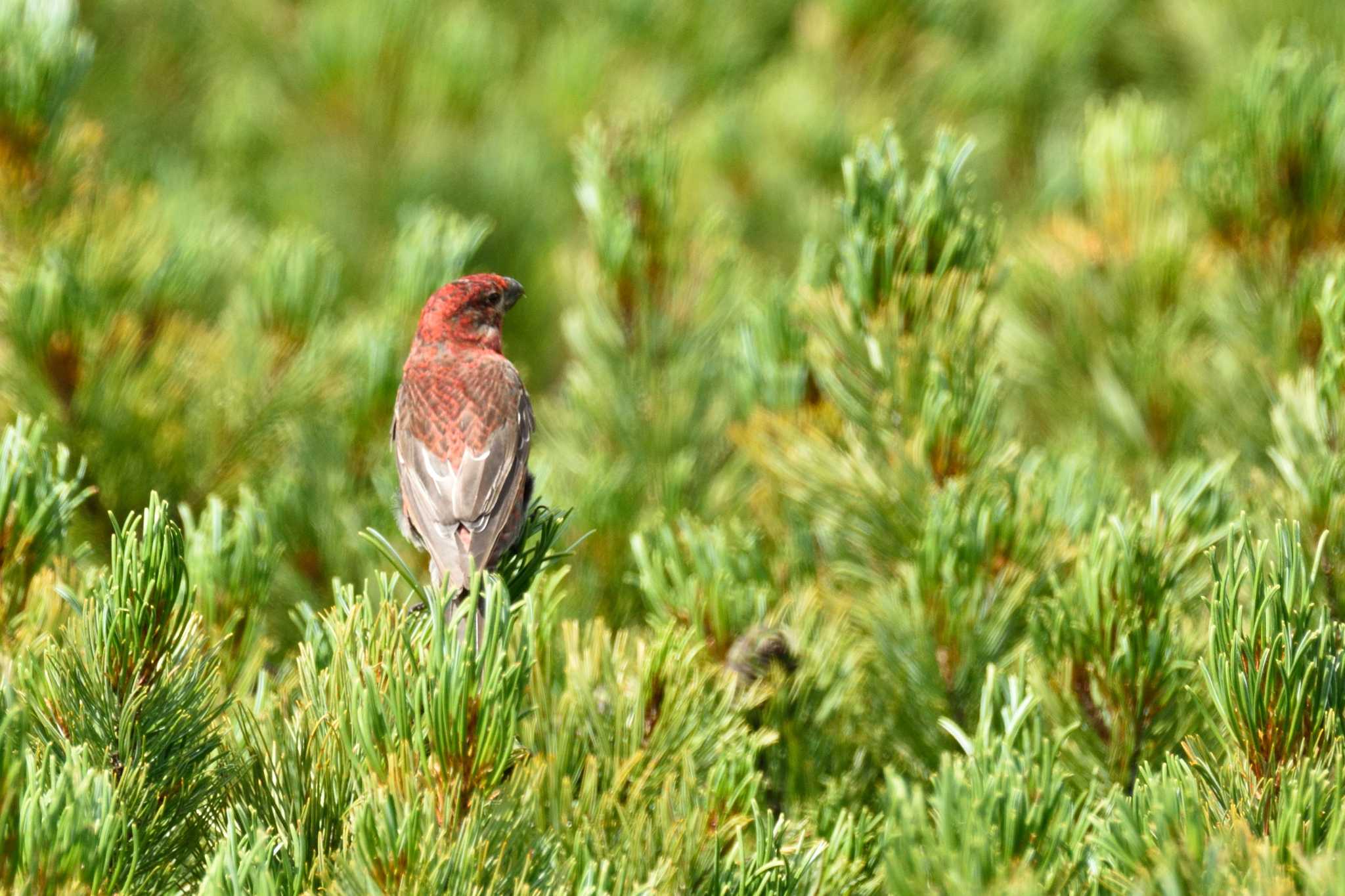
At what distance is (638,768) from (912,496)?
26.2 inches

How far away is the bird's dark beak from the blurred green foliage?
0.40ft

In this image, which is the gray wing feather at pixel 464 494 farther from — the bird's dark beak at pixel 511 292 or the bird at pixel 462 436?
the bird's dark beak at pixel 511 292

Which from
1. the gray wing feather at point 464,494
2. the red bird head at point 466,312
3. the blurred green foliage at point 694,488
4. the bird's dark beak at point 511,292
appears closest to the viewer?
the blurred green foliage at point 694,488

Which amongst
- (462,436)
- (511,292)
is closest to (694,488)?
(511,292)

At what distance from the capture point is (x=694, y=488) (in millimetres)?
2812

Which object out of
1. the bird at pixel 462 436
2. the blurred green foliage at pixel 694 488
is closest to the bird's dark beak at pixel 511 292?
the bird at pixel 462 436

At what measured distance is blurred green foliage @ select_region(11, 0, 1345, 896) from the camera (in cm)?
136

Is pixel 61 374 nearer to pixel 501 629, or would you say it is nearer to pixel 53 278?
pixel 53 278

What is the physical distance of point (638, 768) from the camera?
1763 mm

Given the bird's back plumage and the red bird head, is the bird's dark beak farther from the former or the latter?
the bird's back plumage

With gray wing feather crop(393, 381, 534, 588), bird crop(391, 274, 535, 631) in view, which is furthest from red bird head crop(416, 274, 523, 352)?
gray wing feather crop(393, 381, 534, 588)

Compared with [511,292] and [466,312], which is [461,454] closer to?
[466,312]

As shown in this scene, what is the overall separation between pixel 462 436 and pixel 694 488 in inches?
26.4

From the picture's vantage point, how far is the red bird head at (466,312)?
260 centimetres
